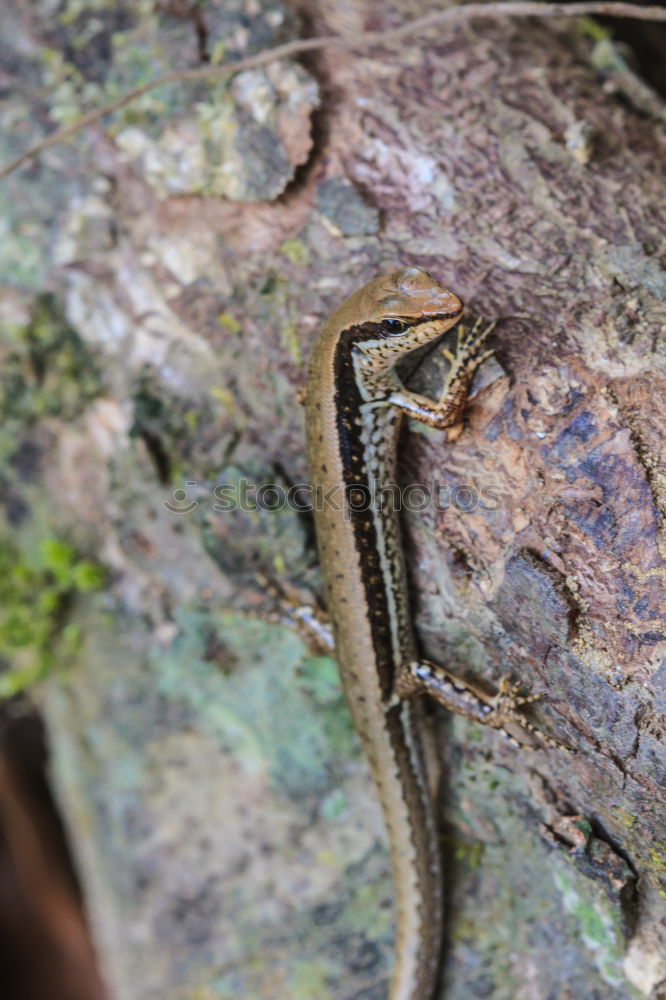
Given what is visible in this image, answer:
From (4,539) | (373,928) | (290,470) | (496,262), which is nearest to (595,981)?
(373,928)

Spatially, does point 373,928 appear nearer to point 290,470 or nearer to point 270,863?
point 270,863

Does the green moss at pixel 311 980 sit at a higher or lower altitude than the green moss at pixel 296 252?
lower

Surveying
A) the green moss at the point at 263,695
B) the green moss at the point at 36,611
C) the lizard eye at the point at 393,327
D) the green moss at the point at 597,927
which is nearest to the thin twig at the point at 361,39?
the lizard eye at the point at 393,327

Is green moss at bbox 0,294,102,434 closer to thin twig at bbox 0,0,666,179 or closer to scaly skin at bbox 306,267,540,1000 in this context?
thin twig at bbox 0,0,666,179

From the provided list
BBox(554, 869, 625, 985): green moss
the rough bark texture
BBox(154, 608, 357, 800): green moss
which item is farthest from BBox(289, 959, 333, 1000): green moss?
BBox(554, 869, 625, 985): green moss

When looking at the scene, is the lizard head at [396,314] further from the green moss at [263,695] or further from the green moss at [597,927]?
the green moss at [597,927]

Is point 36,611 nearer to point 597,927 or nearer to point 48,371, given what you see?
point 48,371

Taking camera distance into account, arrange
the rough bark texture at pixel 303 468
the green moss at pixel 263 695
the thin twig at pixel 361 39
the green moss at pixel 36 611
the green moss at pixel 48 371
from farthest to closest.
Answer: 1. the green moss at pixel 36 611
2. the green moss at pixel 48 371
3. the green moss at pixel 263 695
4. the thin twig at pixel 361 39
5. the rough bark texture at pixel 303 468

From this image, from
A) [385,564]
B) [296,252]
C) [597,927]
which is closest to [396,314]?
[296,252]
